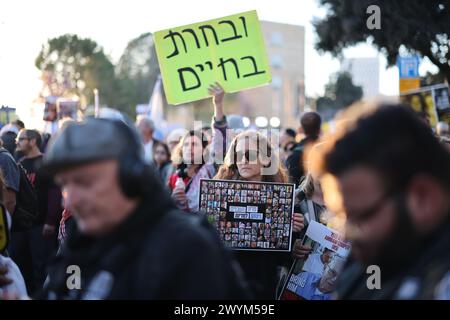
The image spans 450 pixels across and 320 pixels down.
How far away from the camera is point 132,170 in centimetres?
252

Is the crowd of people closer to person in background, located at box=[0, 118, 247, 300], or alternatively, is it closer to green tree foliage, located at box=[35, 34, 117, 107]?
person in background, located at box=[0, 118, 247, 300]

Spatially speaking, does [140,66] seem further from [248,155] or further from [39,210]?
[248,155]

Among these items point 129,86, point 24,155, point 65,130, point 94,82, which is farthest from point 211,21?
point 129,86

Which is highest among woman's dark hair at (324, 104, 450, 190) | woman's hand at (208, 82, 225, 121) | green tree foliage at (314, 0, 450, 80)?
green tree foliage at (314, 0, 450, 80)

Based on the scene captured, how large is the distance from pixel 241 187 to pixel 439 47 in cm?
1182

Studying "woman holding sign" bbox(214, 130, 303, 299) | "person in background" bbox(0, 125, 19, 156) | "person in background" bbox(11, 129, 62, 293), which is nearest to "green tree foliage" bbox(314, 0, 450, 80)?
"person in background" bbox(0, 125, 19, 156)

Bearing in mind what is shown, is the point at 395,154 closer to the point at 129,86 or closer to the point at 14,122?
the point at 14,122

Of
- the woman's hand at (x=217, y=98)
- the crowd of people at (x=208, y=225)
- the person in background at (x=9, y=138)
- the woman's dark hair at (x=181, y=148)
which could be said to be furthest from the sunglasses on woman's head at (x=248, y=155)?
the person in background at (x=9, y=138)

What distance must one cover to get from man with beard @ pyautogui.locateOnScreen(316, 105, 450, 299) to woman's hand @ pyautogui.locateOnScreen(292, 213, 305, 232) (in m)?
3.61

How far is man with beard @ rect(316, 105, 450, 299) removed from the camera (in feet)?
7.45

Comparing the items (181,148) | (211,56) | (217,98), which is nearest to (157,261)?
(217,98)

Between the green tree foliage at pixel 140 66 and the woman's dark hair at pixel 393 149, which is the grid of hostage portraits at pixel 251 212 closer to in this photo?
the woman's dark hair at pixel 393 149

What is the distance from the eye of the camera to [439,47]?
16844 millimetres

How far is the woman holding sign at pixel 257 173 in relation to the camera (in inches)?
236
